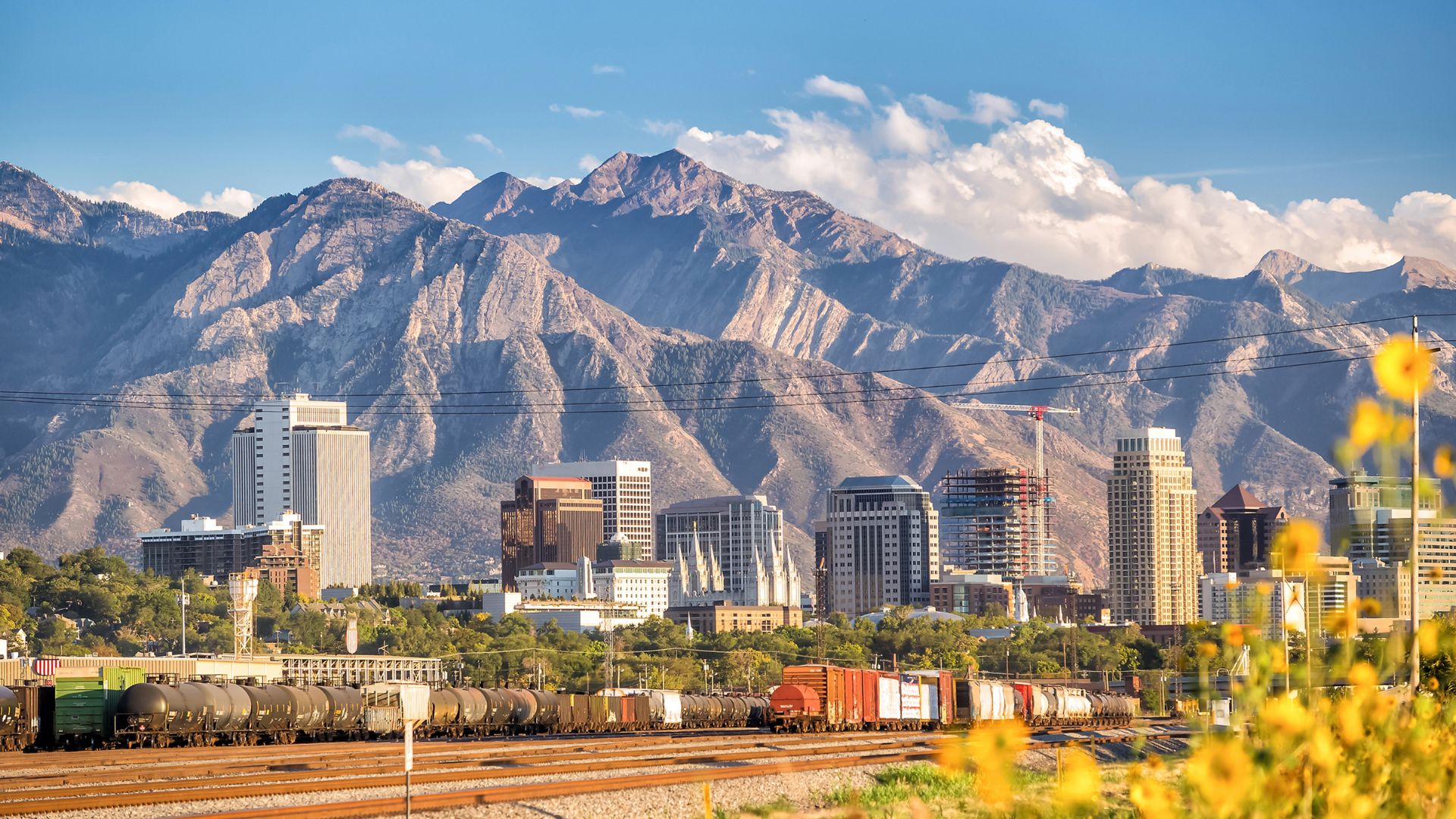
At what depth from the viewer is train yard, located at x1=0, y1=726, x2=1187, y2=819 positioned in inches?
1470

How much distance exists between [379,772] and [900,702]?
180ft

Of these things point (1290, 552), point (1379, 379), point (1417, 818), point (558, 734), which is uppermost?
point (1379, 379)

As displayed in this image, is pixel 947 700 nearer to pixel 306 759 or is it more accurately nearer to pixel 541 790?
pixel 306 759

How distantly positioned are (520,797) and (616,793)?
120 inches

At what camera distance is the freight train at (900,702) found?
88.4 m

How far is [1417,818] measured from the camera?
11852mm

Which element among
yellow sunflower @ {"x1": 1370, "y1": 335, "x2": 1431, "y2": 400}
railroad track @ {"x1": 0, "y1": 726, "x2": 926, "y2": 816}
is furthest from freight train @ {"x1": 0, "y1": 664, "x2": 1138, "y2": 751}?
yellow sunflower @ {"x1": 1370, "y1": 335, "x2": 1431, "y2": 400}

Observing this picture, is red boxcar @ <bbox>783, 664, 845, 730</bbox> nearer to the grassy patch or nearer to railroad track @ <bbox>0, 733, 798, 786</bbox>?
railroad track @ <bbox>0, 733, 798, 786</bbox>

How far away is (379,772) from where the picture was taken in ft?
157

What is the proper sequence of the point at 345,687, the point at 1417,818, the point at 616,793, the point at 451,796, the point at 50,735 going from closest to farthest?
1. the point at 1417,818
2. the point at 451,796
3. the point at 616,793
4. the point at 50,735
5. the point at 345,687

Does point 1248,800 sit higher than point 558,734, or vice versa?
point 1248,800

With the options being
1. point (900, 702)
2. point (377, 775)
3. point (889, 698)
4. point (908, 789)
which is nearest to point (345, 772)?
point (377, 775)

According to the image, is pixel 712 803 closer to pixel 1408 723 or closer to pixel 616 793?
pixel 616 793

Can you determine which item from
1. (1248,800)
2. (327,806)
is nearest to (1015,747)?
(1248,800)
